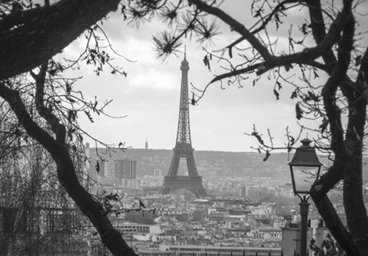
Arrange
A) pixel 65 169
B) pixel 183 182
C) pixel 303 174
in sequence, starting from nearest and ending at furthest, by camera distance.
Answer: pixel 65 169 → pixel 303 174 → pixel 183 182

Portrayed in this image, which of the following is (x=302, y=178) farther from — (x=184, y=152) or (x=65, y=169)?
(x=184, y=152)

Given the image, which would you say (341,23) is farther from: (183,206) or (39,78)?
(183,206)

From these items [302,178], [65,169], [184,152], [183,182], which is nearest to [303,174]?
[302,178]

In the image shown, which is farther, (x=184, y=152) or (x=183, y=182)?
(x=183, y=182)

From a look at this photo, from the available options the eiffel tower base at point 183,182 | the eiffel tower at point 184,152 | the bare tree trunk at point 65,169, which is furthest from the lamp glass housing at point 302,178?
the eiffel tower base at point 183,182

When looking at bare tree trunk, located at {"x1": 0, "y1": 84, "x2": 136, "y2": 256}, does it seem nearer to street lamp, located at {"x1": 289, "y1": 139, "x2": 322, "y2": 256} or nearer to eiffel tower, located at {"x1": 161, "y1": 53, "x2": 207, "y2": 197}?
street lamp, located at {"x1": 289, "y1": 139, "x2": 322, "y2": 256}

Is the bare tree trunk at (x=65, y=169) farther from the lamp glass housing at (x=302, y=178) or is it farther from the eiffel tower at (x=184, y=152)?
the eiffel tower at (x=184, y=152)

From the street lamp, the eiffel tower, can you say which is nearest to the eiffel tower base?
the eiffel tower

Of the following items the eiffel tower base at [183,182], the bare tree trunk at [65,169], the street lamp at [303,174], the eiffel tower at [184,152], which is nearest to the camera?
the bare tree trunk at [65,169]

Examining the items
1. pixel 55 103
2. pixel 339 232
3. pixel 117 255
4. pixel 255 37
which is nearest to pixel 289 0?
pixel 255 37
